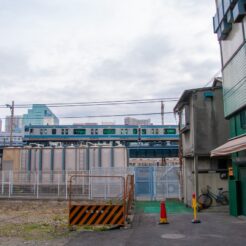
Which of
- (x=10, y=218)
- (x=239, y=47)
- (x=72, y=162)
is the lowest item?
(x=10, y=218)

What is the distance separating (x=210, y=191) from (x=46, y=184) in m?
13.5

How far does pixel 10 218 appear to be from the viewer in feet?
51.0

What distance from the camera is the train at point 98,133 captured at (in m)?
55.3

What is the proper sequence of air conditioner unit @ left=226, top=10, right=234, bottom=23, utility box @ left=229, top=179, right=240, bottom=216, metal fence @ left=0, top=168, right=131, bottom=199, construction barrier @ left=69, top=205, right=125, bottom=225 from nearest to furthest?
1. construction barrier @ left=69, top=205, right=125, bottom=225
2. air conditioner unit @ left=226, top=10, right=234, bottom=23
3. utility box @ left=229, top=179, right=240, bottom=216
4. metal fence @ left=0, top=168, right=131, bottom=199

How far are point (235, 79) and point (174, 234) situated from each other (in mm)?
6661

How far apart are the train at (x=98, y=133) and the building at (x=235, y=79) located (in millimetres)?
40621

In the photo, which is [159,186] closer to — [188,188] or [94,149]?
[188,188]

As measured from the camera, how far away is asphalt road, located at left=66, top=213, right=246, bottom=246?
9445mm

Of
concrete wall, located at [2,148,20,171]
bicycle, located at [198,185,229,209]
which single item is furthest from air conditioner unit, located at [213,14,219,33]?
concrete wall, located at [2,148,20,171]

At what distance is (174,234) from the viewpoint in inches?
422

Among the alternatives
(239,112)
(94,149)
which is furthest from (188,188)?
(94,149)

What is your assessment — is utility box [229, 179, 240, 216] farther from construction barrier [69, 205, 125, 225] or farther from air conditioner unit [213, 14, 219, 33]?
air conditioner unit [213, 14, 219, 33]

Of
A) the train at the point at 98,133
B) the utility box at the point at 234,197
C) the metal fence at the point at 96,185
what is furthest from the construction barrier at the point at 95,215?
→ the train at the point at 98,133

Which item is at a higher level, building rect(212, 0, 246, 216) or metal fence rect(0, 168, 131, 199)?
building rect(212, 0, 246, 216)
